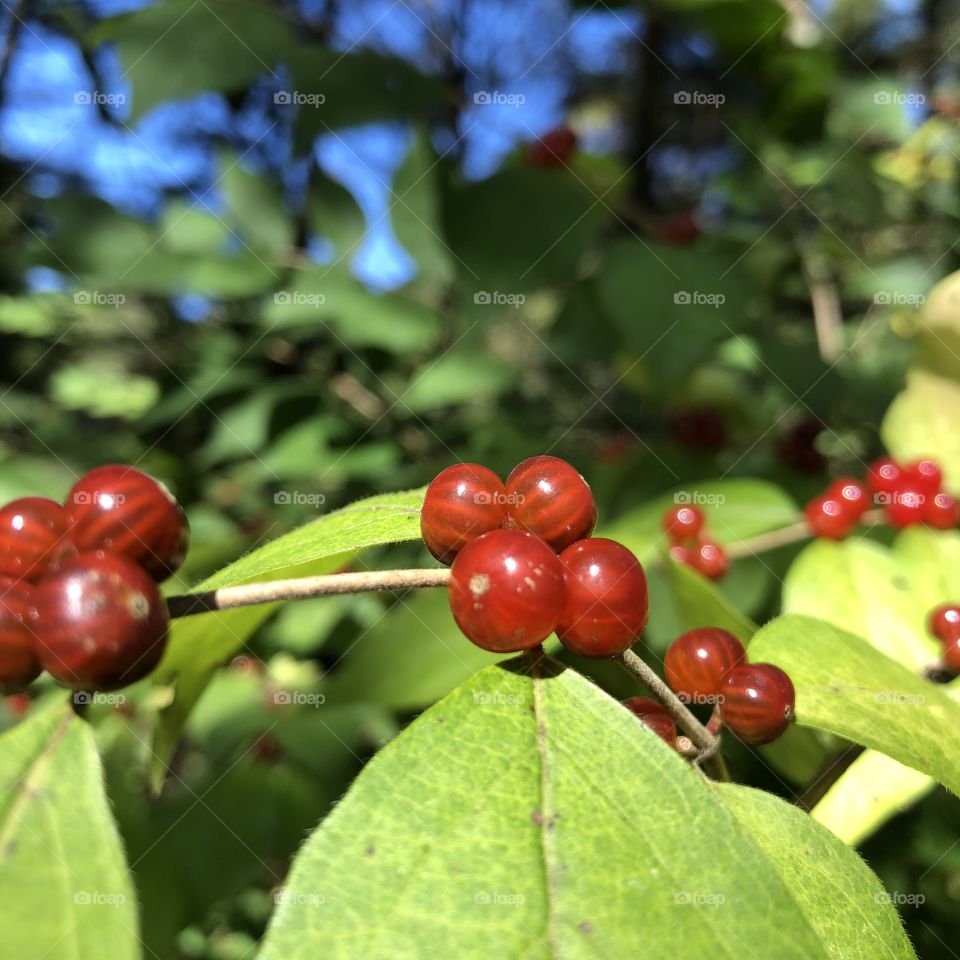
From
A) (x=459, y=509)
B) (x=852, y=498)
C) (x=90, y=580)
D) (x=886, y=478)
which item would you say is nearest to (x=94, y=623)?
(x=90, y=580)

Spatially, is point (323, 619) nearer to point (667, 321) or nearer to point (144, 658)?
point (667, 321)

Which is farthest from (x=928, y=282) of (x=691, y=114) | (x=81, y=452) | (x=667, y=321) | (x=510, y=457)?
(x=691, y=114)

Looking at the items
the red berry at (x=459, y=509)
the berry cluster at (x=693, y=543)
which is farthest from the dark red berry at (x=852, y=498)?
the red berry at (x=459, y=509)

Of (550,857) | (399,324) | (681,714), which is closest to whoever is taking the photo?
(550,857)

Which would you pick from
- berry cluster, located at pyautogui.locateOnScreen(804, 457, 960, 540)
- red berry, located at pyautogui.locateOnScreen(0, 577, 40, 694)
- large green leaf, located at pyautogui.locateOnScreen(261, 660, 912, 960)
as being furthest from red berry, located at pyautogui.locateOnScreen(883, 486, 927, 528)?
red berry, located at pyautogui.locateOnScreen(0, 577, 40, 694)

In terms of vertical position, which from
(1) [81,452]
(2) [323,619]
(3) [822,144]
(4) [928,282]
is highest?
(3) [822,144]

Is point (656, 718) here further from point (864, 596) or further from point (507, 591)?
point (864, 596)
